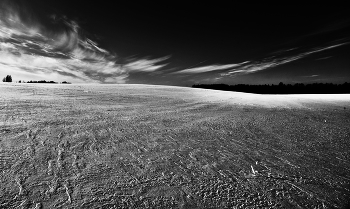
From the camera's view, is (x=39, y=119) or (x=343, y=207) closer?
(x=343, y=207)

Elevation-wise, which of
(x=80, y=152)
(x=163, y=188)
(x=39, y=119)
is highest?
(x=39, y=119)

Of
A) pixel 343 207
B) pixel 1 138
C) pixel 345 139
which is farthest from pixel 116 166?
pixel 345 139

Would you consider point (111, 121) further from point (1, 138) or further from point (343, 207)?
point (343, 207)

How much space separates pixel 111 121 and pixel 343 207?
3.61m

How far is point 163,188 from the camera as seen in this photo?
5.54ft

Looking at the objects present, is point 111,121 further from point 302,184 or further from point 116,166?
point 302,184

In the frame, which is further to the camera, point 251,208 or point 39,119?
point 39,119

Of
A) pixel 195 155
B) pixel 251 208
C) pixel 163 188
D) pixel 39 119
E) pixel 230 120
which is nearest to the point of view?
pixel 251 208

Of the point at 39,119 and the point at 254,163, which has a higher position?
the point at 39,119

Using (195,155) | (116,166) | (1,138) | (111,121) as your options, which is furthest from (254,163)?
(1,138)

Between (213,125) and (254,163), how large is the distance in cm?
173

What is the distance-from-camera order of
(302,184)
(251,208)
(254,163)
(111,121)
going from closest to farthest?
(251,208) < (302,184) < (254,163) < (111,121)

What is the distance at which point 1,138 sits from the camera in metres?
2.55

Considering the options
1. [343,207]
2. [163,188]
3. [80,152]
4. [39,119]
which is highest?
[39,119]
